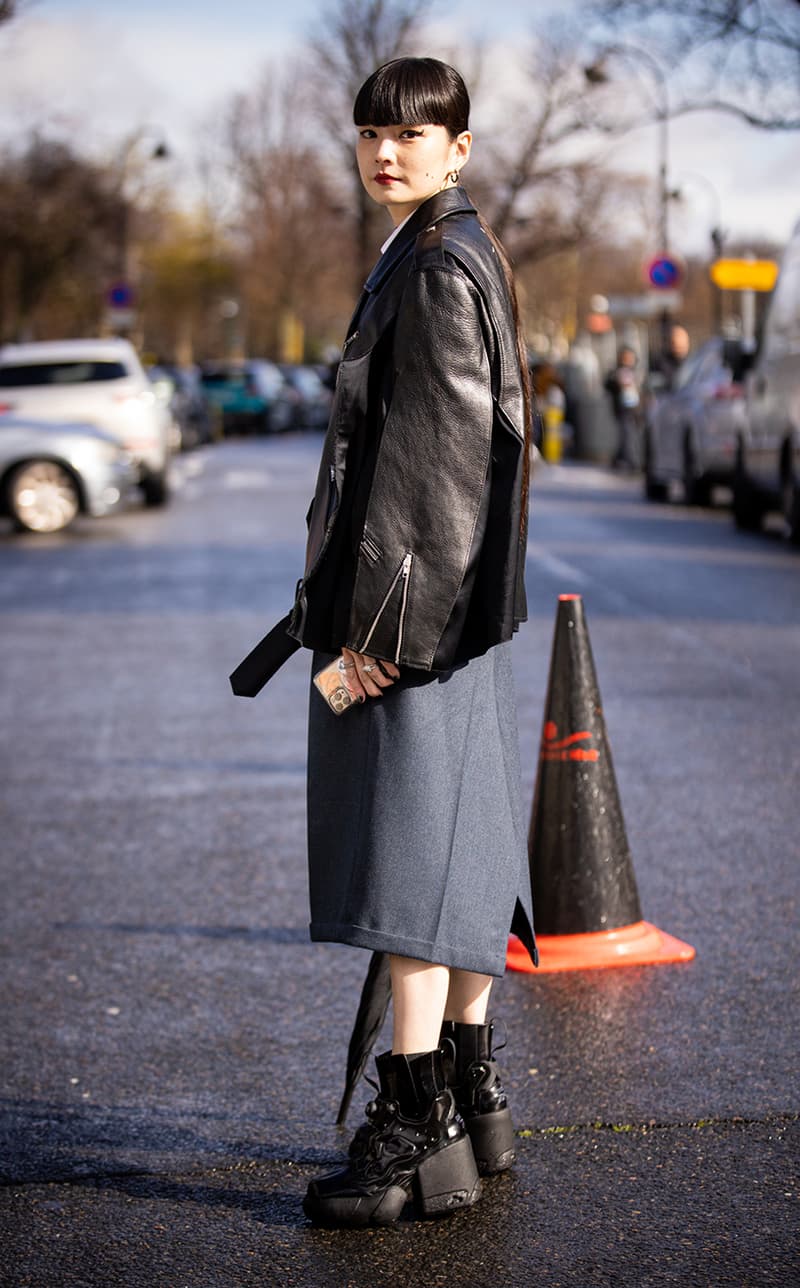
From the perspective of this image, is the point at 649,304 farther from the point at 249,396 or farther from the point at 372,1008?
the point at 372,1008

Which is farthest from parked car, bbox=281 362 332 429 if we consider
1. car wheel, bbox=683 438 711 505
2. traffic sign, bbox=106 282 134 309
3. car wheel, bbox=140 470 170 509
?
car wheel, bbox=683 438 711 505

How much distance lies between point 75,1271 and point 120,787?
4.39 meters

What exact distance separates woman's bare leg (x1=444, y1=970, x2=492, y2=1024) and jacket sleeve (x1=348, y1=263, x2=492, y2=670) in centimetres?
65

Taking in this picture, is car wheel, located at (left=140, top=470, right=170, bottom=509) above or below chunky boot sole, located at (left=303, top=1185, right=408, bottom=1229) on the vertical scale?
above

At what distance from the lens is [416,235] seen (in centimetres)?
337

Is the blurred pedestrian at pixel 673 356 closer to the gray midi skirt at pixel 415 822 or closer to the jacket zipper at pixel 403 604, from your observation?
the gray midi skirt at pixel 415 822

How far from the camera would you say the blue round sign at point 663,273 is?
35.2 meters

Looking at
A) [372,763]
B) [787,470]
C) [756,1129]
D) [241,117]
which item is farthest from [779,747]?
[241,117]

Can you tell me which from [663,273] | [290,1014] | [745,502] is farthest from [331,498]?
[663,273]

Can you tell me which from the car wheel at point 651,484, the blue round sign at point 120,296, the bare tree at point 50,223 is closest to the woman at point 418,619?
the car wheel at point 651,484

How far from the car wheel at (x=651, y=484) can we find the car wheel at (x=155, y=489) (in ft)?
17.7

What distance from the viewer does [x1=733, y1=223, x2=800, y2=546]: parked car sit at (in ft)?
52.2

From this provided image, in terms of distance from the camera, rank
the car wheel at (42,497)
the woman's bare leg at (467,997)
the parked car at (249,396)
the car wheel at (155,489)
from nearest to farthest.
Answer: the woman's bare leg at (467,997) < the car wheel at (42,497) < the car wheel at (155,489) < the parked car at (249,396)

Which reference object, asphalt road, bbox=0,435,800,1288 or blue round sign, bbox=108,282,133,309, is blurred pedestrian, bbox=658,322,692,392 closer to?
asphalt road, bbox=0,435,800,1288
